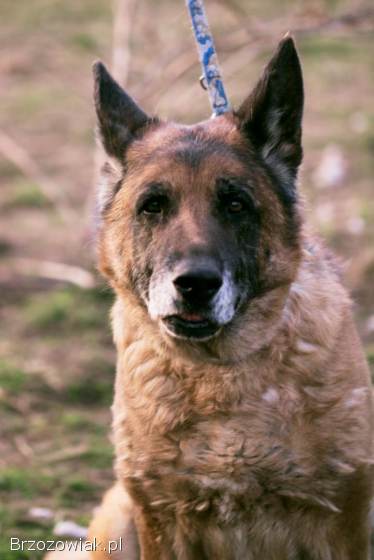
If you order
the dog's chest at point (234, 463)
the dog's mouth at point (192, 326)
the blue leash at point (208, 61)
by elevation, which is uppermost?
the blue leash at point (208, 61)

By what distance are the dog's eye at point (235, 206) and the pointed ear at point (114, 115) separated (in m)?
0.58

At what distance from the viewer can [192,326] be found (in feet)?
13.2

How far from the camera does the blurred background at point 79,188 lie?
6324 mm

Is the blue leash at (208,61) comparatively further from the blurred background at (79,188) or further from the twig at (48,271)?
the twig at (48,271)

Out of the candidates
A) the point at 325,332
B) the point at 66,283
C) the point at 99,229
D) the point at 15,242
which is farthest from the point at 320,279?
the point at 15,242

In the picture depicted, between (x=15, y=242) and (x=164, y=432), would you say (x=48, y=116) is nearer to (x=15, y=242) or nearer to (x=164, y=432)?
(x=15, y=242)

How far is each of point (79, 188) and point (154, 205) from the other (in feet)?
21.1

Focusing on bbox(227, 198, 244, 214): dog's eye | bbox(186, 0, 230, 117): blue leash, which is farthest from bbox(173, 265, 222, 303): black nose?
bbox(186, 0, 230, 117): blue leash

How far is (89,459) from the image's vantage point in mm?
6309

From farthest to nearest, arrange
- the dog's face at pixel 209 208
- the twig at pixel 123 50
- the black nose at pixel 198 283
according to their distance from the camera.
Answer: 1. the twig at pixel 123 50
2. the dog's face at pixel 209 208
3. the black nose at pixel 198 283

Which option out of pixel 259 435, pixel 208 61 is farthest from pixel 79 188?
pixel 259 435

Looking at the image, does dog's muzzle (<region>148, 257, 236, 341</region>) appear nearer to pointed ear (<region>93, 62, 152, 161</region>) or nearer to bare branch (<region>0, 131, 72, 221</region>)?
pointed ear (<region>93, 62, 152, 161</region>)

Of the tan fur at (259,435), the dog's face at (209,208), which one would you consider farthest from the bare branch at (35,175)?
the tan fur at (259,435)

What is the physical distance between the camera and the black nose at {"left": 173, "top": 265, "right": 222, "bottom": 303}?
3820 millimetres
